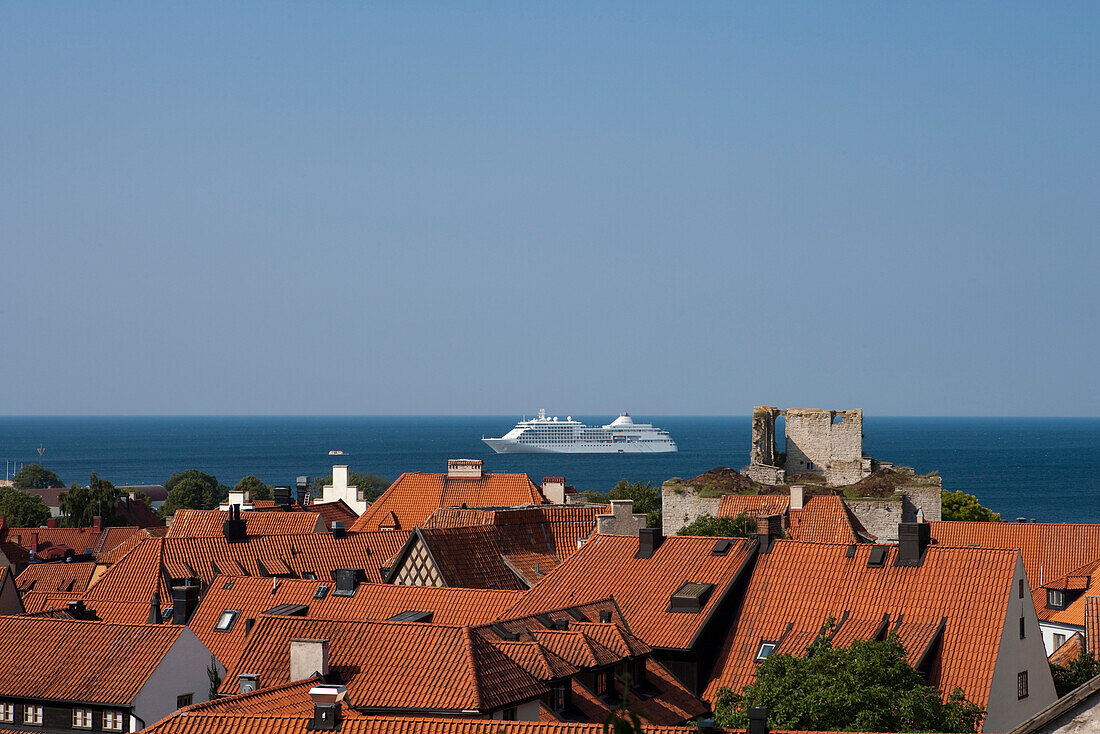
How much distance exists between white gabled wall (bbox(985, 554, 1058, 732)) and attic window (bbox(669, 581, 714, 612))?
21.4 feet

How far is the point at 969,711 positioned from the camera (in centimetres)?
2562

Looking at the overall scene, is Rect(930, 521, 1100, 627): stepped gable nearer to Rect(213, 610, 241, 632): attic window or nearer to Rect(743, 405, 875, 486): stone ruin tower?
Rect(743, 405, 875, 486): stone ruin tower

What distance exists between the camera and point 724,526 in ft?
158

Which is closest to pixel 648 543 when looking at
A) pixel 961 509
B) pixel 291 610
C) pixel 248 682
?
pixel 291 610

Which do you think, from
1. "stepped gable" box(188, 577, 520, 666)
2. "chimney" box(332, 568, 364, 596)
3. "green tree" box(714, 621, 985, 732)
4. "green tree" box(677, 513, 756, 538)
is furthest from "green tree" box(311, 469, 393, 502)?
"green tree" box(714, 621, 985, 732)

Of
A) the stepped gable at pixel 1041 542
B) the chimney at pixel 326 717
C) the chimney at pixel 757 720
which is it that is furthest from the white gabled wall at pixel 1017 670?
the stepped gable at pixel 1041 542

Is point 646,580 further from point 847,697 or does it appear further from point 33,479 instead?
point 33,479

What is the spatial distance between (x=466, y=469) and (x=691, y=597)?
42014 mm

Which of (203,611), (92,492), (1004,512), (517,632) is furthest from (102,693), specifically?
(1004,512)

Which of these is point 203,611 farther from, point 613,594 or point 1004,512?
point 1004,512

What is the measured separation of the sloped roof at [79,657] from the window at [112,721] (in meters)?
0.35

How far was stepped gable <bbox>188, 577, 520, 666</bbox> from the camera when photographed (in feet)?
114

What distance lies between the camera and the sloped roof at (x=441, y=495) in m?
66.5

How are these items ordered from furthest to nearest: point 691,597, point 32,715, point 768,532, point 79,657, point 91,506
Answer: point 91,506, point 768,532, point 79,657, point 691,597, point 32,715
